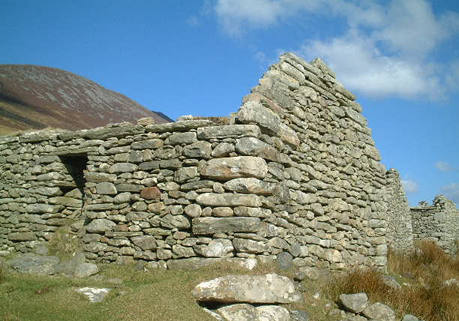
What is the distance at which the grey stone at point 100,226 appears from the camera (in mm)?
6746

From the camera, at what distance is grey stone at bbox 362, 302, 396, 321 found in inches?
205

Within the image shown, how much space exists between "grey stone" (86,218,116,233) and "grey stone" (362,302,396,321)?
14.4 feet

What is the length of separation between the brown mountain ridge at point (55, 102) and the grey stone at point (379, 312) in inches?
854

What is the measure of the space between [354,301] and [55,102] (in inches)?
1345

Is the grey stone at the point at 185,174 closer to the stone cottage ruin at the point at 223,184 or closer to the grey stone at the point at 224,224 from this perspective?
the stone cottage ruin at the point at 223,184

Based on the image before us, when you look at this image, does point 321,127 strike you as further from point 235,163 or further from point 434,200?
point 434,200

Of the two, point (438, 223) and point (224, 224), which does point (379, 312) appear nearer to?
point (224, 224)

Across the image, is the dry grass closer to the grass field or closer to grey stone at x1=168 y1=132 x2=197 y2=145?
the grass field

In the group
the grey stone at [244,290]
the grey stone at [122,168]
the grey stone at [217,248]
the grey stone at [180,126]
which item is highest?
the grey stone at [180,126]

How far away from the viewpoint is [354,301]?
5.38 meters

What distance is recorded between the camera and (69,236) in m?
7.82

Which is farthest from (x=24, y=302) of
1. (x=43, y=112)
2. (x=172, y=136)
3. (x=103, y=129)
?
(x=43, y=112)

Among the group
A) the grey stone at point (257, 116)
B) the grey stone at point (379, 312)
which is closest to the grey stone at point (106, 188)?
the grey stone at point (257, 116)

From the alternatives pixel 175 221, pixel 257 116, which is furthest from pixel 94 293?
pixel 257 116
